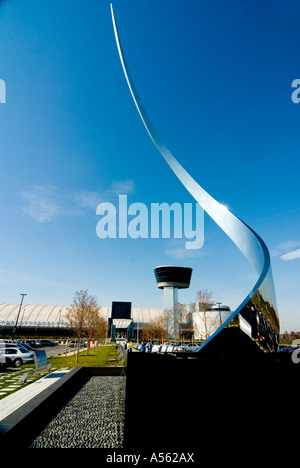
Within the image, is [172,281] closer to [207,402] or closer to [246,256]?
[246,256]

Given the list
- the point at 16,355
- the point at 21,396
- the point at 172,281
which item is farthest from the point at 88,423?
the point at 172,281

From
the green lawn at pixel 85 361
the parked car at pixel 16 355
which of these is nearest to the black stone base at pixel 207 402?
the green lawn at pixel 85 361

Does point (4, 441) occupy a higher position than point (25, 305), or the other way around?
point (25, 305)

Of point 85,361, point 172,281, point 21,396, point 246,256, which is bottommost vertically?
point 85,361

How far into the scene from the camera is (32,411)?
6.29 m

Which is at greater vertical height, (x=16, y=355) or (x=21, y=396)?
(x=16, y=355)

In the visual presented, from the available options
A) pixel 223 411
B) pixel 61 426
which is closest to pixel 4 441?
pixel 61 426

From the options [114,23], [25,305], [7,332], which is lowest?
[7,332]

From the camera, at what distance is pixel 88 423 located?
6.88 m

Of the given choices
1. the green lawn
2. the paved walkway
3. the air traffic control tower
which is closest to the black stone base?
the paved walkway

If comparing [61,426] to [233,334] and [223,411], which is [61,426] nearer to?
[223,411]

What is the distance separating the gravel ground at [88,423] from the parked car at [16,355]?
838 centimetres

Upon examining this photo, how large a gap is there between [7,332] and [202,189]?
247ft

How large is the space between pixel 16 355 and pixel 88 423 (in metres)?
12.6
